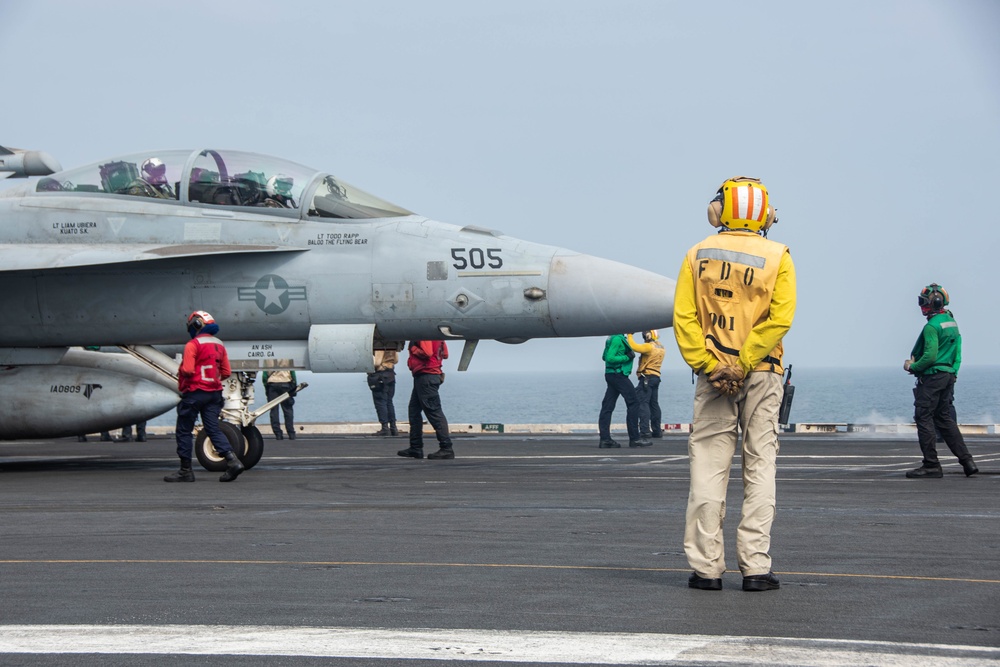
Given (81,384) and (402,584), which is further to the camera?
(81,384)

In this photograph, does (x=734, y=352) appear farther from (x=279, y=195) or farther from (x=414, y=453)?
(x=414, y=453)

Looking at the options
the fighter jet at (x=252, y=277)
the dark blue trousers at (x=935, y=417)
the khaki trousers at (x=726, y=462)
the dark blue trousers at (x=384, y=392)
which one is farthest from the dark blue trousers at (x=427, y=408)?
the khaki trousers at (x=726, y=462)

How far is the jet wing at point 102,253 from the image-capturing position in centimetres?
1300

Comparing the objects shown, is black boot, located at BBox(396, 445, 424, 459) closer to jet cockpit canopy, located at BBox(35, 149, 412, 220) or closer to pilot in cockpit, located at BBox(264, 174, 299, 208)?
jet cockpit canopy, located at BBox(35, 149, 412, 220)

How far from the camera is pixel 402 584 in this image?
236 inches

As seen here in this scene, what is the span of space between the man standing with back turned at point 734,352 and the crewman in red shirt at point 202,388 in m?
7.39

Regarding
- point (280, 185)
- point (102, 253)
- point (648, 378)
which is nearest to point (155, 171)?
point (102, 253)

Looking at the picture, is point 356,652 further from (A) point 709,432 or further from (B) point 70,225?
(B) point 70,225

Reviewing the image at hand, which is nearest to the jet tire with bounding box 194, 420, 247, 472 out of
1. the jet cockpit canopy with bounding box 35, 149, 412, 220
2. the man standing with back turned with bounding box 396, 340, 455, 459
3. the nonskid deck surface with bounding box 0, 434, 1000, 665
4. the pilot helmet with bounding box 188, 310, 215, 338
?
the nonskid deck surface with bounding box 0, 434, 1000, 665

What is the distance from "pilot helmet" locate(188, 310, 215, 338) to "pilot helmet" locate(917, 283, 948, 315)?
7657 mm

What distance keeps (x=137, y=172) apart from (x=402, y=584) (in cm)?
909

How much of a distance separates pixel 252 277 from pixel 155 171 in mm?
1709

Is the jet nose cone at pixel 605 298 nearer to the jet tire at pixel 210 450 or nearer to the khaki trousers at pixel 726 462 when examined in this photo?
the jet tire at pixel 210 450

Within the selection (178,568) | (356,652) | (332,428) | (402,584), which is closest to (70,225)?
(178,568)
